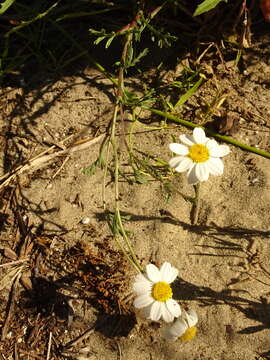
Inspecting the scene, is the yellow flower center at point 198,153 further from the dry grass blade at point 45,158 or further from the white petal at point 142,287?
the dry grass blade at point 45,158

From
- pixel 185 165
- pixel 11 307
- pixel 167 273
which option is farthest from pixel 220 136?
pixel 11 307

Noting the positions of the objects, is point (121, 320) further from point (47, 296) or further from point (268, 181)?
point (268, 181)

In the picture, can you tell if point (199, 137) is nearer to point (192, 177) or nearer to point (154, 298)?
point (192, 177)

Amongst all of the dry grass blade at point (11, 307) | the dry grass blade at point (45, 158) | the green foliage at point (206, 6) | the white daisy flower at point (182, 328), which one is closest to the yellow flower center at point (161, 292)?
the white daisy flower at point (182, 328)

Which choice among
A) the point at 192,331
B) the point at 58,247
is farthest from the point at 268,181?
the point at 58,247

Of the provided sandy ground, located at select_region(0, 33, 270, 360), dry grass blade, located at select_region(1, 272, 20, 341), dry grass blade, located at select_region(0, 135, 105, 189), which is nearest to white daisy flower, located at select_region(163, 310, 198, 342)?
sandy ground, located at select_region(0, 33, 270, 360)

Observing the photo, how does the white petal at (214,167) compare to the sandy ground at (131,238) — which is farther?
the sandy ground at (131,238)
